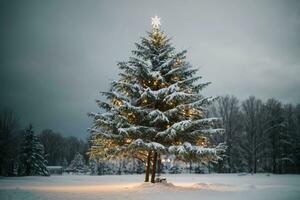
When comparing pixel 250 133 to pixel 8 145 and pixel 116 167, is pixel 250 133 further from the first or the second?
pixel 8 145

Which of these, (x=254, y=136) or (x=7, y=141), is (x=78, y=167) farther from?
(x=254, y=136)

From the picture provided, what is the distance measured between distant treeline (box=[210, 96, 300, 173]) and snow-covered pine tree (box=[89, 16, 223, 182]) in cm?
3800

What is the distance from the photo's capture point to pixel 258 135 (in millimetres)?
58656

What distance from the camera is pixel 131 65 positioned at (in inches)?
875

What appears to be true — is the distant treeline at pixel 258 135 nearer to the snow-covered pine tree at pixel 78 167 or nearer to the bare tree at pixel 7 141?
the snow-covered pine tree at pixel 78 167

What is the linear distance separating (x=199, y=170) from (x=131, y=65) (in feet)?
145

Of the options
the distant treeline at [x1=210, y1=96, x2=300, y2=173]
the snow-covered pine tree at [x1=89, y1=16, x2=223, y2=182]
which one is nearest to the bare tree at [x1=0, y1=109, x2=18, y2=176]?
the snow-covered pine tree at [x1=89, y1=16, x2=223, y2=182]

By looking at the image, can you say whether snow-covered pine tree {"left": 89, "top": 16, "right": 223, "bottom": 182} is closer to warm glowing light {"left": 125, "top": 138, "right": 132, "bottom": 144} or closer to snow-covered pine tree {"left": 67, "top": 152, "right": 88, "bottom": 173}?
warm glowing light {"left": 125, "top": 138, "right": 132, "bottom": 144}

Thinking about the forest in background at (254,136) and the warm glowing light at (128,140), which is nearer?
the warm glowing light at (128,140)

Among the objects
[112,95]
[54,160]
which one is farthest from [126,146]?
[54,160]

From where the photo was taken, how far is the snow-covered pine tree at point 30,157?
4578 centimetres

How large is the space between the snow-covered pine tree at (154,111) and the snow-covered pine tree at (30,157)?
27802 mm

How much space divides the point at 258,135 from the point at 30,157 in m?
39.1

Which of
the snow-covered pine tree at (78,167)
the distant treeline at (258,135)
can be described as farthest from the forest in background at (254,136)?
the snow-covered pine tree at (78,167)
